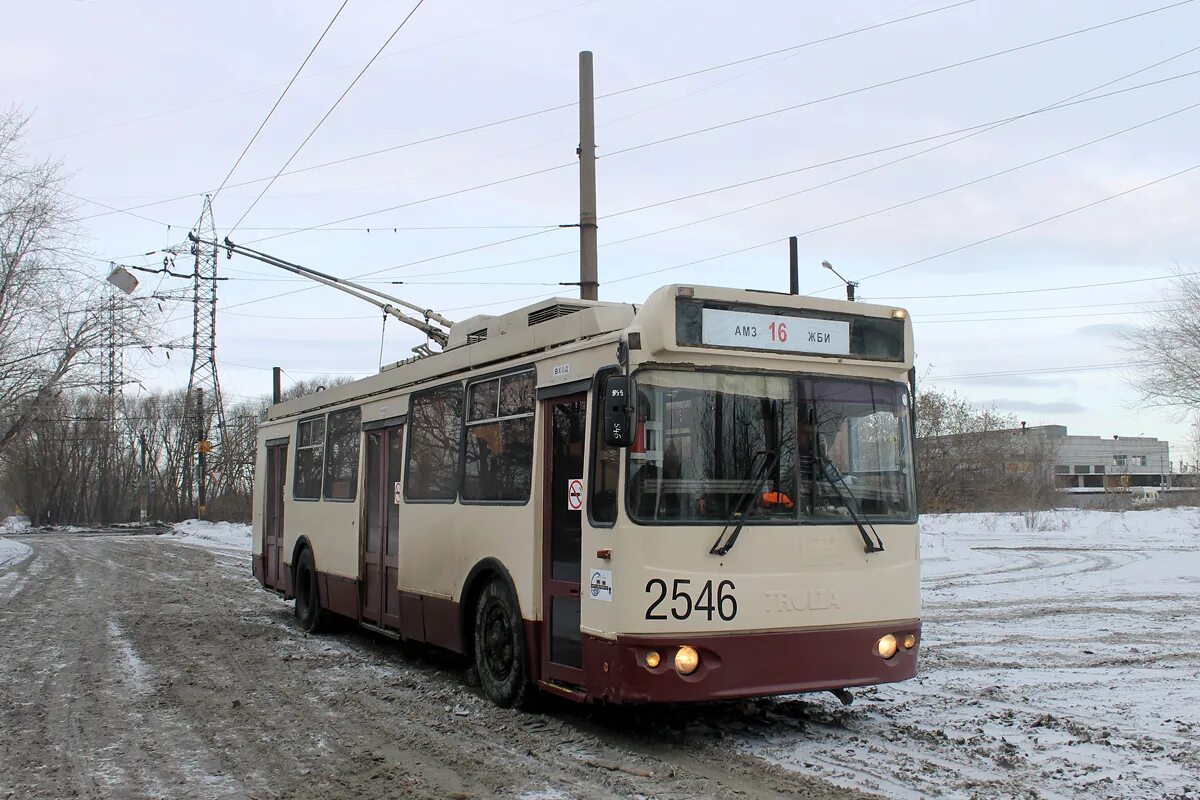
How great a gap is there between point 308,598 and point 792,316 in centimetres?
846

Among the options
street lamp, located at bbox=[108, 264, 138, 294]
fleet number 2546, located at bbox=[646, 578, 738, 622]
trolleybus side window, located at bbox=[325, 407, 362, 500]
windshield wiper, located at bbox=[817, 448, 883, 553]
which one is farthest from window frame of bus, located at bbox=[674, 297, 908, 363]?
street lamp, located at bbox=[108, 264, 138, 294]

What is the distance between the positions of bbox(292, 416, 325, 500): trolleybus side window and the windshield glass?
24.9 feet

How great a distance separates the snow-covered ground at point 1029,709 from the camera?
576 cm

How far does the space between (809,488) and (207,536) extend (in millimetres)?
40383

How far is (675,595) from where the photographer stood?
6.39 meters

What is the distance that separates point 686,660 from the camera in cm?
638

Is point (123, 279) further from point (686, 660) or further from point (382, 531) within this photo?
point (686, 660)

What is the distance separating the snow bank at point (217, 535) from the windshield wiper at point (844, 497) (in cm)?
2801

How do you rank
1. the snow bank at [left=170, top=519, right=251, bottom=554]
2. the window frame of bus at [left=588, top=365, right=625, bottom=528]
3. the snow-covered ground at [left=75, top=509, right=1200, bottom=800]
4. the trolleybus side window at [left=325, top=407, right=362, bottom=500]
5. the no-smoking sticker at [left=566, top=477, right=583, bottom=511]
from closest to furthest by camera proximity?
1. the snow-covered ground at [left=75, top=509, right=1200, bottom=800]
2. the window frame of bus at [left=588, top=365, right=625, bottom=528]
3. the no-smoking sticker at [left=566, top=477, right=583, bottom=511]
4. the trolleybus side window at [left=325, top=407, right=362, bottom=500]
5. the snow bank at [left=170, top=519, right=251, bottom=554]

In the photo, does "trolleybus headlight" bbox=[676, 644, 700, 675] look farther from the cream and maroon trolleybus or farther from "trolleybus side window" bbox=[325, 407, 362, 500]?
"trolleybus side window" bbox=[325, 407, 362, 500]

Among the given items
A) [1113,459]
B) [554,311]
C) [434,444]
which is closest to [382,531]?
[434,444]

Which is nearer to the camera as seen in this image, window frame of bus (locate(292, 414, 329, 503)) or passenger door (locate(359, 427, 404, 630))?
passenger door (locate(359, 427, 404, 630))

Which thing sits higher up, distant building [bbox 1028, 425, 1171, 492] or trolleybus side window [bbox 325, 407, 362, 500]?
distant building [bbox 1028, 425, 1171, 492]

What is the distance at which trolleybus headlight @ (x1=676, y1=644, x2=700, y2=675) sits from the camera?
20.9 feet
